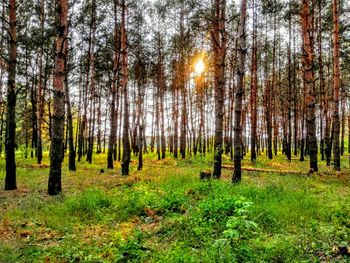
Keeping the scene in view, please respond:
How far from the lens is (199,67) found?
31094mm

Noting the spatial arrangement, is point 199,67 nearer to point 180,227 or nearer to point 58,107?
point 58,107

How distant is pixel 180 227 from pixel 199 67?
2667cm

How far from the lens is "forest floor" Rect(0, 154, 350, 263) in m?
4.50

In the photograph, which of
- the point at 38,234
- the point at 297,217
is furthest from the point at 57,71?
the point at 297,217

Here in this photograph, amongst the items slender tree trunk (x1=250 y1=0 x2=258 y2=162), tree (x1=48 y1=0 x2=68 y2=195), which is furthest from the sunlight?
tree (x1=48 y1=0 x2=68 y2=195)

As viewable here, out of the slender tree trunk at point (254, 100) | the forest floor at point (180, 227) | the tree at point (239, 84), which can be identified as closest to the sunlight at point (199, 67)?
the slender tree trunk at point (254, 100)

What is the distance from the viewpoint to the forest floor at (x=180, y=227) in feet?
14.8

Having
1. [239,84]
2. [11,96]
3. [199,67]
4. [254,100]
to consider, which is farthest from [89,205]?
[199,67]

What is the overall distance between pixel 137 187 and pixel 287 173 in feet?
23.9

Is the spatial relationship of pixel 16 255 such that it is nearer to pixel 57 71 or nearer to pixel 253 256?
pixel 253 256

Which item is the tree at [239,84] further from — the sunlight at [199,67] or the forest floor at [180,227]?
the sunlight at [199,67]

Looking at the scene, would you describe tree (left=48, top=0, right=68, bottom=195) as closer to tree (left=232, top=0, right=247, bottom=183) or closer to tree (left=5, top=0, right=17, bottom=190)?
tree (left=5, top=0, right=17, bottom=190)

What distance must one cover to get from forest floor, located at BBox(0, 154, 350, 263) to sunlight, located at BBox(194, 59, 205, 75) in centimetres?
2229

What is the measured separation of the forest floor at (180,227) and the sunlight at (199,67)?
2229cm
